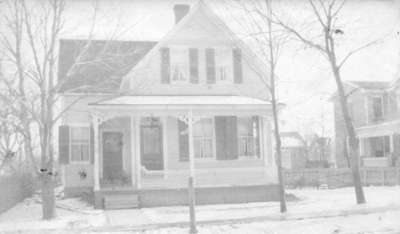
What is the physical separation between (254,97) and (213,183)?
4.01 meters

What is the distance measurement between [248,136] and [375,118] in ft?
43.0

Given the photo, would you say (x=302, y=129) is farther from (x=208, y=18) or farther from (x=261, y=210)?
(x=261, y=210)

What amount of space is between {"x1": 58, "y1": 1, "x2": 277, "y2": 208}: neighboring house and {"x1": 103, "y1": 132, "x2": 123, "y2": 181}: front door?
0.04m

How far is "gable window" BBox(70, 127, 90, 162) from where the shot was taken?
1803 cm

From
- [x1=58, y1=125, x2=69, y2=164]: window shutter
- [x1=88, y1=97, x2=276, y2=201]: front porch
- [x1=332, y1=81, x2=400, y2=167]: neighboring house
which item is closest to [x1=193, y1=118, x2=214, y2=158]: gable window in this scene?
[x1=88, y1=97, x2=276, y2=201]: front porch

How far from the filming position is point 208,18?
18.1m

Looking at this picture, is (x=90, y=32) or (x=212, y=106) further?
(x=212, y=106)

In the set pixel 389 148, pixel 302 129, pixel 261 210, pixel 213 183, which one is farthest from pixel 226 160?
pixel 302 129

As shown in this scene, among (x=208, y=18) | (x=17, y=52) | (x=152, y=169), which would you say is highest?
(x=208, y=18)

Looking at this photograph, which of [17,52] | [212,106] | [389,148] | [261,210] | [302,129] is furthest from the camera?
[302,129]

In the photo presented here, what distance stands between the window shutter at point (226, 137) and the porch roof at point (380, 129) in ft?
34.9

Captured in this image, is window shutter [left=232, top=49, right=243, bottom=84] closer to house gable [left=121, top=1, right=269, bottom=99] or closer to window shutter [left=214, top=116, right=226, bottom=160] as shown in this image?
house gable [left=121, top=1, right=269, bottom=99]

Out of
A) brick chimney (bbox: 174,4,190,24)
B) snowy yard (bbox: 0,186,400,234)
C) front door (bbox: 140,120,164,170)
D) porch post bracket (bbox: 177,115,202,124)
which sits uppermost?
brick chimney (bbox: 174,4,190,24)

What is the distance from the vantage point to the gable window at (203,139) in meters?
17.7
